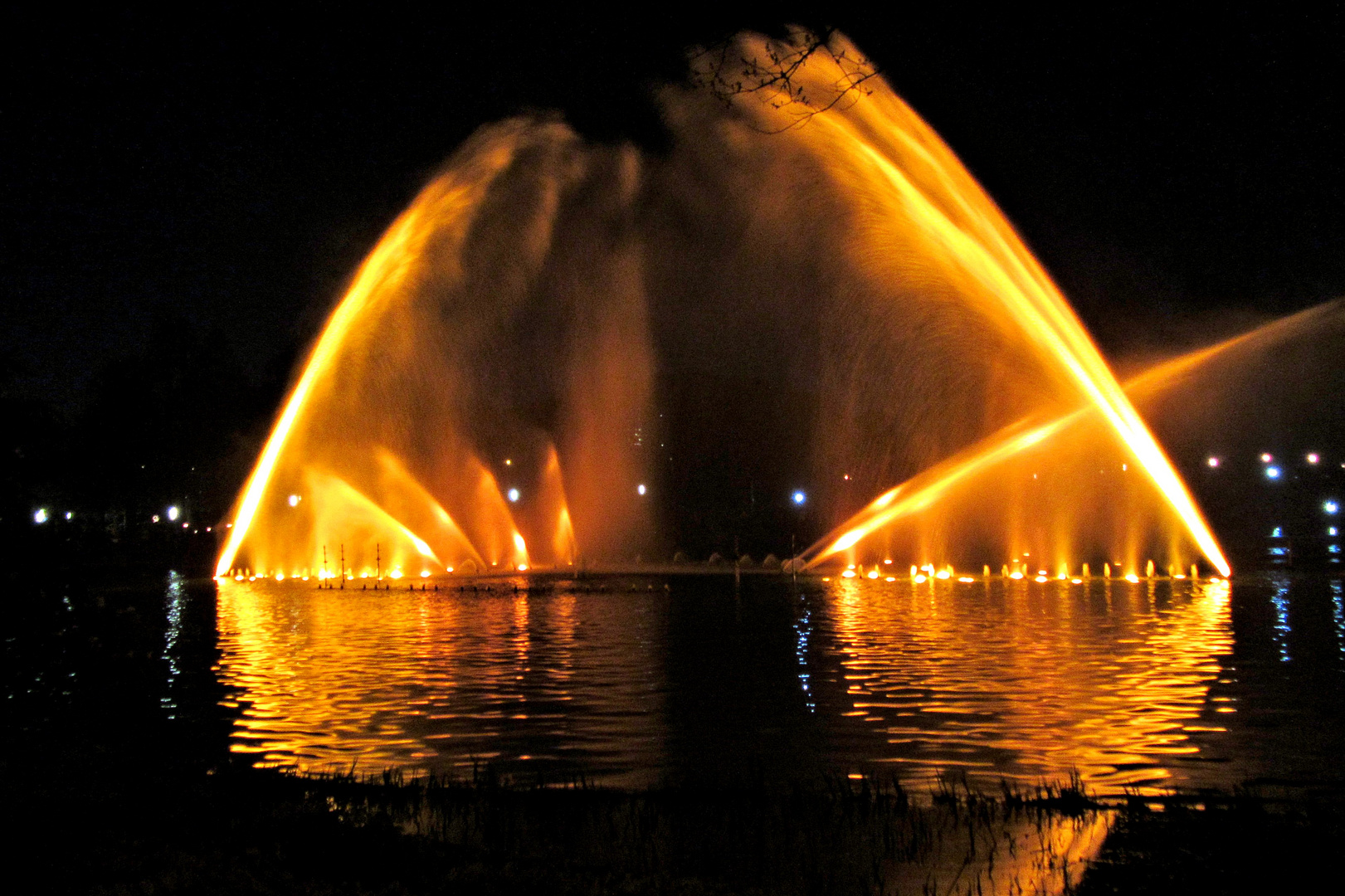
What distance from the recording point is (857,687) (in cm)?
1595

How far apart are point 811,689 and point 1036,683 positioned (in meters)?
3.10

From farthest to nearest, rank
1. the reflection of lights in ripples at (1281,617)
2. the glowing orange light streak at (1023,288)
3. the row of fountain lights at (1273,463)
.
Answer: the row of fountain lights at (1273,463) < the glowing orange light streak at (1023,288) < the reflection of lights in ripples at (1281,617)

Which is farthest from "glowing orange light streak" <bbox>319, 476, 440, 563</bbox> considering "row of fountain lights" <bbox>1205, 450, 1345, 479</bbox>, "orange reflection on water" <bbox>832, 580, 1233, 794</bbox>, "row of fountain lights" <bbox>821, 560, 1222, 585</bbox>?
"row of fountain lights" <bbox>1205, 450, 1345, 479</bbox>

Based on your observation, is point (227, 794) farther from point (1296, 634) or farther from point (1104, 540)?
point (1104, 540)

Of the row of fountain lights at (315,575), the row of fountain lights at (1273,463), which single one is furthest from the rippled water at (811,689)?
the row of fountain lights at (1273,463)

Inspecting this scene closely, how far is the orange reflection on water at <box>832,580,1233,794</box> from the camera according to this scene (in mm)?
11164

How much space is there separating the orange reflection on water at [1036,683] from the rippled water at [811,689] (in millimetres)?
55

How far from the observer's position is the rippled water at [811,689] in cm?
1124

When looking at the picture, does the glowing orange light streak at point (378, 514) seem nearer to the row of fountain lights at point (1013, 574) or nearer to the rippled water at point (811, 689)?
the row of fountain lights at point (1013, 574)

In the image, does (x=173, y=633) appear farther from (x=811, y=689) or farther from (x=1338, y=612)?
(x=1338, y=612)

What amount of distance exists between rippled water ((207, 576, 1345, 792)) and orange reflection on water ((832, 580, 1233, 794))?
55 mm

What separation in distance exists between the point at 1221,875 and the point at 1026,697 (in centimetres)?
813

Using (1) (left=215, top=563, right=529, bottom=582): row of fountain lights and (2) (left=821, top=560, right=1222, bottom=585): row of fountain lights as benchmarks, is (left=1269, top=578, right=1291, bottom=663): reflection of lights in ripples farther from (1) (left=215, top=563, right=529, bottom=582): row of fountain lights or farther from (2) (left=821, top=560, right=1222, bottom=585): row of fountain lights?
(1) (left=215, top=563, right=529, bottom=582): row of fountain lights

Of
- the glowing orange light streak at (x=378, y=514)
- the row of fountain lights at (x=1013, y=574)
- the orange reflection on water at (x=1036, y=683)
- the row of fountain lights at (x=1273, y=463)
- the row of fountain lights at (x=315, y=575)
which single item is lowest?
the orange reflection on water at (x=1036, y=683)
